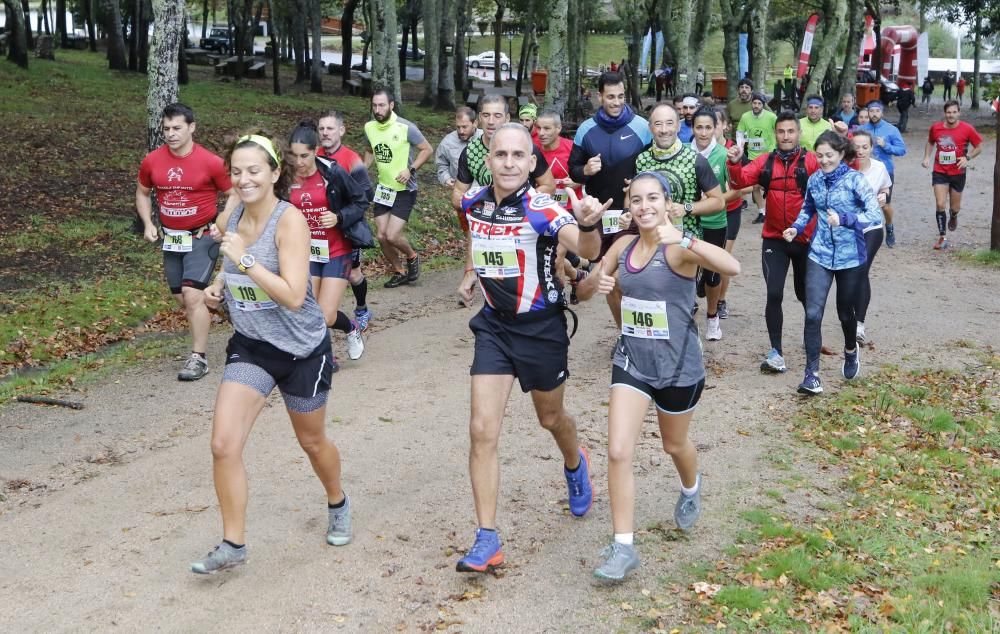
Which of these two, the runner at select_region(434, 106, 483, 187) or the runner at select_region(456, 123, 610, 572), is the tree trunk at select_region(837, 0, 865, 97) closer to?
the runner at select_region(434, 106, 483, 187)

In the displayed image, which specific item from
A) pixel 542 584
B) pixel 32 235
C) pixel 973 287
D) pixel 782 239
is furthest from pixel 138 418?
pixel 973 287

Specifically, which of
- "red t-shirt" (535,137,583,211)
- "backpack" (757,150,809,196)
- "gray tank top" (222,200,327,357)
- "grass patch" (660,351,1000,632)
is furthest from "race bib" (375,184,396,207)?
"gray tank top" (222,200,327,357)

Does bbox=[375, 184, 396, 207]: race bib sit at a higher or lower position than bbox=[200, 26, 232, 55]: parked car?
lower

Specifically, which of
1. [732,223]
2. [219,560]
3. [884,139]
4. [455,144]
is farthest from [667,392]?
[884,139]

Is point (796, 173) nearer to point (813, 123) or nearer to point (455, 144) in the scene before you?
point (455, 144)

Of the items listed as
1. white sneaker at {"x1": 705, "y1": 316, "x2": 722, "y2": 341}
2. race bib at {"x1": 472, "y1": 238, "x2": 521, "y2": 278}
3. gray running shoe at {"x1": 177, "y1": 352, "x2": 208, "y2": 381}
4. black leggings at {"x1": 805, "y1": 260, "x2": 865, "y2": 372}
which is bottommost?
gray running shoe at {"x1": 177, "y1": 352, "x2": 208, "y2": 381}

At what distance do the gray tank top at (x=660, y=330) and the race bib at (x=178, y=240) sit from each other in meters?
4.70

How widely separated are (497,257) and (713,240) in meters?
4.71

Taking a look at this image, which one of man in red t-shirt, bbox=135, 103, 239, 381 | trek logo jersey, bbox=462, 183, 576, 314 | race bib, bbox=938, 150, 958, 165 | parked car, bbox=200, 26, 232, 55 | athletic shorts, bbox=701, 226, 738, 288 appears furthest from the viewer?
parked car, bbox=200, 26, 232, 55

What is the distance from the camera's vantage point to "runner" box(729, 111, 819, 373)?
889 centimetres

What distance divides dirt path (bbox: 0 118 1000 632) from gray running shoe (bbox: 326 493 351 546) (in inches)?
3.1

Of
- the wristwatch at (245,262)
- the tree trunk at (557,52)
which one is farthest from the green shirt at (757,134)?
the wristwatch at (245,262)

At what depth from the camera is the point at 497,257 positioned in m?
5.35

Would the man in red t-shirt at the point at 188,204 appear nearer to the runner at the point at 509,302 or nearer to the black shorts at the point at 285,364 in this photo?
the black shorts at the point at 285,364
